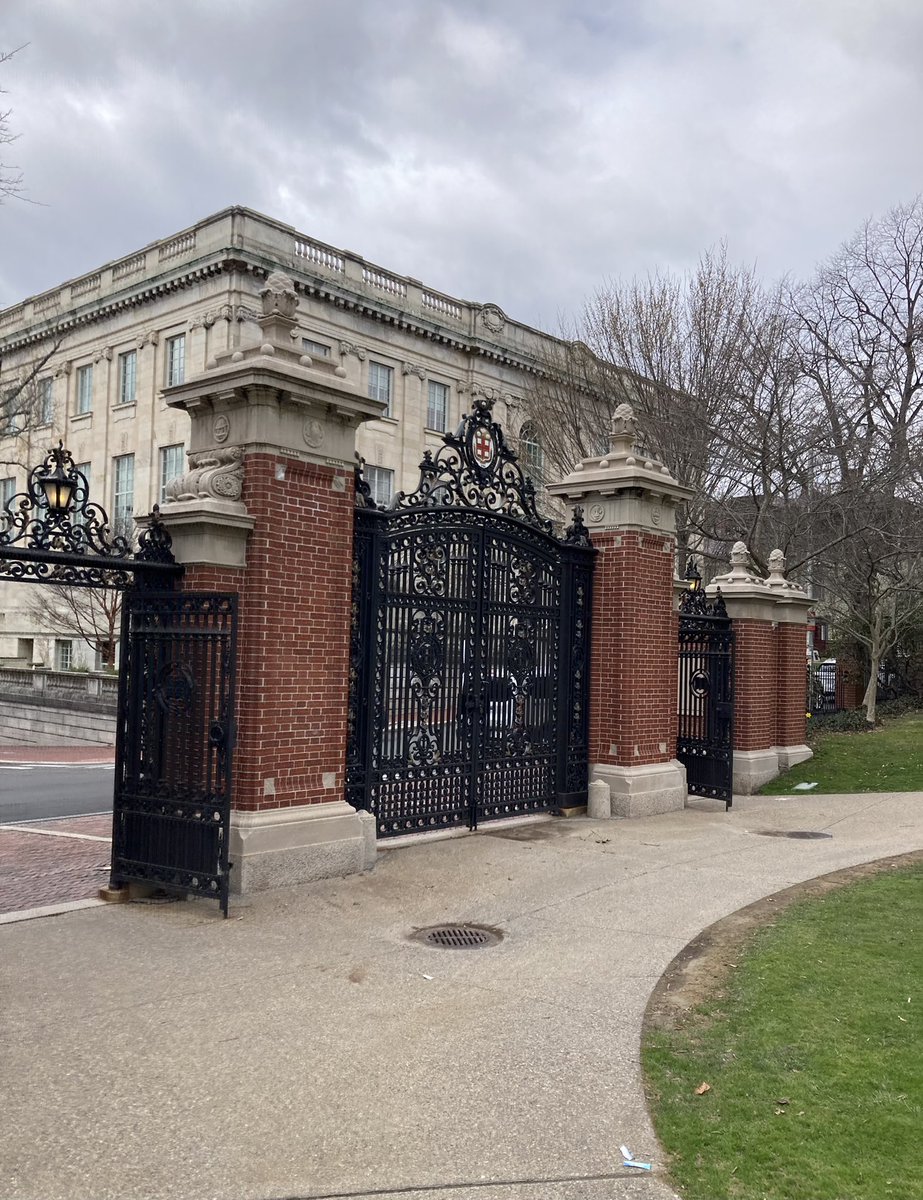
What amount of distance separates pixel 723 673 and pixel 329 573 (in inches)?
257

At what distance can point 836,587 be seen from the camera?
2500 centimetres

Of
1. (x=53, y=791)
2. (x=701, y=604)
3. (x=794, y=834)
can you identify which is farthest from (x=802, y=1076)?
(x=53, y=791)

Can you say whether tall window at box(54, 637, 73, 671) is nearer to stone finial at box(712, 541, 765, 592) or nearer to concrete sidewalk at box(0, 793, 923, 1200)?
stone finial at box(712, 541, 765, 592)

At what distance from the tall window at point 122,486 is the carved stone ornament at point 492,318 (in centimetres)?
1367

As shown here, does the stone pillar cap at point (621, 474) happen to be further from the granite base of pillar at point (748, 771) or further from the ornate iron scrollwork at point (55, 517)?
the ornate iron scrollwork at point (55, 517)

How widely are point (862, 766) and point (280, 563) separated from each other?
1054 centimetres

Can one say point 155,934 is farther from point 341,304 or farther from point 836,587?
point 341,304

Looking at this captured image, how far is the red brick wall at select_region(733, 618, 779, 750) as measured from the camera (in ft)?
44.7

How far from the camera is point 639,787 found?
439 inches

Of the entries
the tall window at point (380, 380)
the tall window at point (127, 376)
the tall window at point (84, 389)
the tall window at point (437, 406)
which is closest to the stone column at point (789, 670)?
the tall window at point (380, 380)

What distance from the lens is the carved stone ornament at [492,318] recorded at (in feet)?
122

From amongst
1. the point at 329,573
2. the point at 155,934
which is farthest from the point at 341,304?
the point at 155,934

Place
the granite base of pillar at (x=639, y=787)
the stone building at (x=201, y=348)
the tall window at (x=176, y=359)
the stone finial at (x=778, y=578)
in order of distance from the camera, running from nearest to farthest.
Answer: the granite base of pillar at (x=639, y=787) < the stone finial at (x=778, y=578) < the stone building at (x=201, y=348) < the tall window at (x=176, y=359)

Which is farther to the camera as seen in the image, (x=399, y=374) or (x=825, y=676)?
(x=399, y=374)
